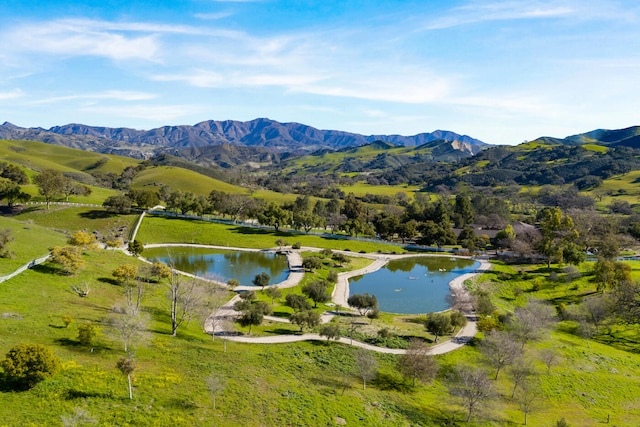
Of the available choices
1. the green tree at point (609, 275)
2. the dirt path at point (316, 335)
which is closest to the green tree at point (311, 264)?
the dirt path at point (316, 335)

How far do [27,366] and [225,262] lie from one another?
6814 cm

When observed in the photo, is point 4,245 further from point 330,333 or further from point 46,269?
point 330,333

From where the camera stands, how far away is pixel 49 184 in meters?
121

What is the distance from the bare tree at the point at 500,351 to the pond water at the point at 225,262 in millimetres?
44877

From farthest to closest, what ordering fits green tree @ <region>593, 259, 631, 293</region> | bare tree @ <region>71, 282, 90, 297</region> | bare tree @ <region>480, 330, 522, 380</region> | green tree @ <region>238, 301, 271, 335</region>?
green tree @ <region>593, 259, 631, 293</region>, green tree @ <region>238, 301, 271, 335</region>, bare tree @ <region>71, 282, 90, 297</region>, bare tree @ <region>480, 330, 522, 380</region>

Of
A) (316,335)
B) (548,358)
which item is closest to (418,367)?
(316,335)

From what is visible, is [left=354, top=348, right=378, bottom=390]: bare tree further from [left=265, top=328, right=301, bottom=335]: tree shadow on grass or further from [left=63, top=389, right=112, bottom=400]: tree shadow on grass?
[left=63, top=389, right=112, bottom=400]: tree shadow on grass

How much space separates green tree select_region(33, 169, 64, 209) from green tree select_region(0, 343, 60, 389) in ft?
377

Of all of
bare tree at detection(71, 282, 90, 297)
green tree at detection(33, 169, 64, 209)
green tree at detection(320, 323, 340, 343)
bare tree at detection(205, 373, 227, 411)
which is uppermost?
green tree at detection(33, 169, 64, 209)

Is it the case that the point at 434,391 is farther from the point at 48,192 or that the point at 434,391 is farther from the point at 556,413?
the point at 48,192

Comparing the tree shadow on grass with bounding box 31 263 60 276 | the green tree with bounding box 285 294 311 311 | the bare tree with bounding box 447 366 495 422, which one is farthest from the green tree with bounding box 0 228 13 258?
the bare tree with bounding box 447 366 495 422

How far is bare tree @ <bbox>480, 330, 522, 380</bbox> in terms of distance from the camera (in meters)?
44.8

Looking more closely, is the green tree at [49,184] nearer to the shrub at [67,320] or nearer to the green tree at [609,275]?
the shrub at [67,320]

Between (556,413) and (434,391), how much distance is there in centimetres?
1276
